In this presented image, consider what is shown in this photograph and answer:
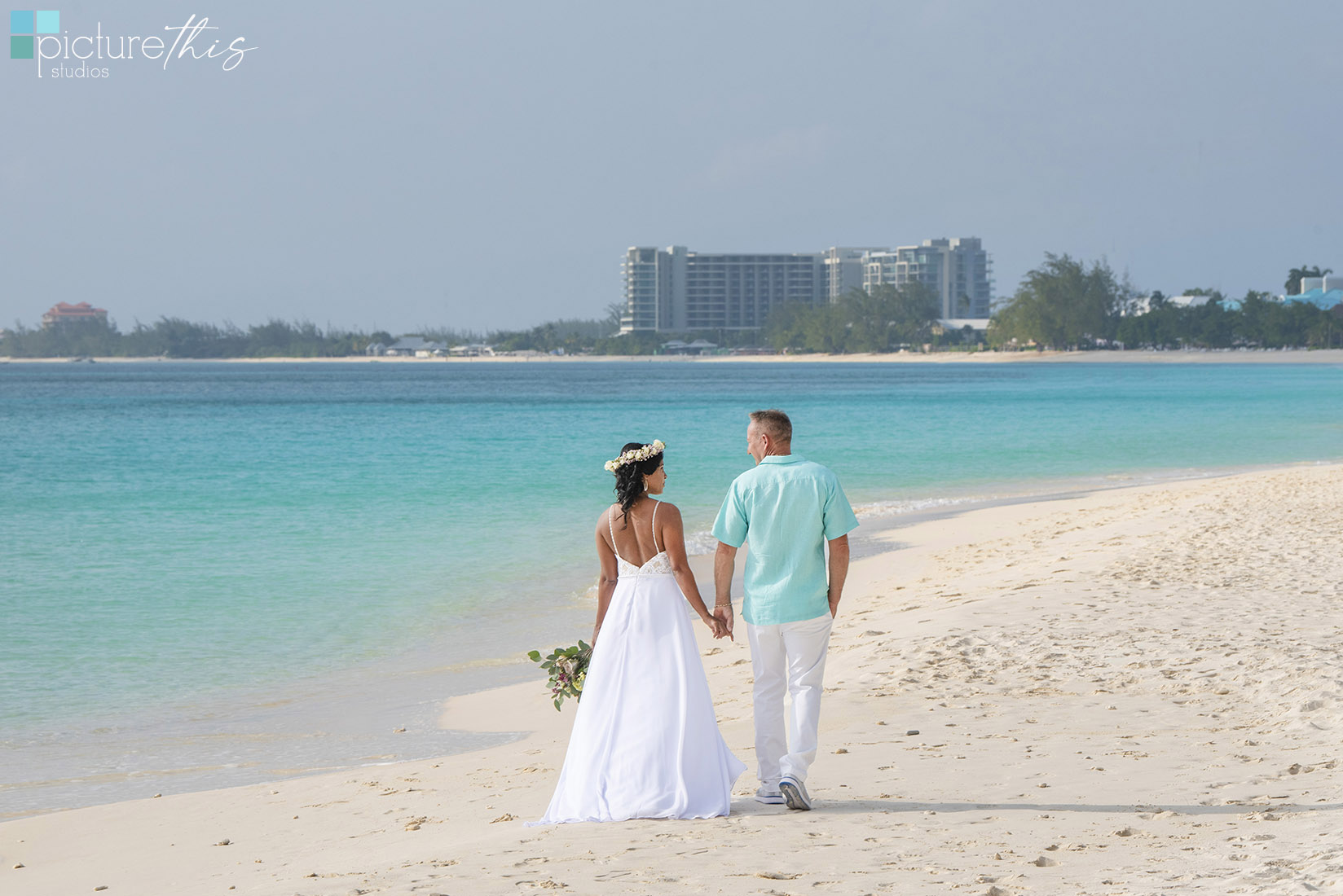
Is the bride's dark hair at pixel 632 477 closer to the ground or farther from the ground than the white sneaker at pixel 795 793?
farther from the ground

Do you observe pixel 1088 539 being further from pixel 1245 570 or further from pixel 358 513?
pixel 358 513

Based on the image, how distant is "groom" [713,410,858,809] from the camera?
5.18 m

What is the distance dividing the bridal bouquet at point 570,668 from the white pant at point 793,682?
808mm

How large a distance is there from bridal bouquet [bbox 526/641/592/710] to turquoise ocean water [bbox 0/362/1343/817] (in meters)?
2.72

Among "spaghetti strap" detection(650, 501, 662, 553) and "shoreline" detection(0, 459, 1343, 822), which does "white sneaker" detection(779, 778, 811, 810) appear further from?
"shoreline" detection(0, 459, 1343, 822)

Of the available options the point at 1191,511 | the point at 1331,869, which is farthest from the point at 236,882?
the point at 1191,511

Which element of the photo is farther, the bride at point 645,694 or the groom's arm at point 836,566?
the groom's arm at point 836,566

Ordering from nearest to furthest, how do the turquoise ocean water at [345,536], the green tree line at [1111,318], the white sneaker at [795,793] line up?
the white sneaker at [795,793] < the turquoise ocean water at [345,536] < the green tree line at [1111,318]

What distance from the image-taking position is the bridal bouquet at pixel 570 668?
558 centimetres

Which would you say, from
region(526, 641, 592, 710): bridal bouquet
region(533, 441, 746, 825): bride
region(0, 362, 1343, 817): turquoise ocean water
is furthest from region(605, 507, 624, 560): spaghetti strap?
region(0, 362, 1343, 817): turquoise ocean water

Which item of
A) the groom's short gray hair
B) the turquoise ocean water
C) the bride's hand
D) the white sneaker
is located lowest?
the turquoise ocean water

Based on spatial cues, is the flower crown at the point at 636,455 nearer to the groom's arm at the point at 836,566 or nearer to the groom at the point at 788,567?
the groom at the point at 788,567

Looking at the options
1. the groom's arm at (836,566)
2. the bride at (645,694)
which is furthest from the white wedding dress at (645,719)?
the groom's arm at (836,566)

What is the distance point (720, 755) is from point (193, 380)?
500ft
